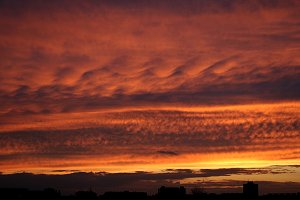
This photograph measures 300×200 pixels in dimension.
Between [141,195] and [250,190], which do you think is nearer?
[250,190]

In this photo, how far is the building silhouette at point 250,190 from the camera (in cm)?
14725

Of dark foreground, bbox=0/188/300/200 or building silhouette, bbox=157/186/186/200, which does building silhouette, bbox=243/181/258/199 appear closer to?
dark foreground, bbox=0/188/300/200

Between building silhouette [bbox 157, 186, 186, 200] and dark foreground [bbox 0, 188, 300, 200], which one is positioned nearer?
dark foreground [bbox 0, 188, 300, 200]

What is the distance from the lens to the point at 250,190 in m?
148

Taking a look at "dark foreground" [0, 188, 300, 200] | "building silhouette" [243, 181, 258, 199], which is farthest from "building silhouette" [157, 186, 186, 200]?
"building silhouette" [243, 181, 258, 199]

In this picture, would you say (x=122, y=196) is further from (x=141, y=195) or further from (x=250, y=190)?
(x=250, y=190)

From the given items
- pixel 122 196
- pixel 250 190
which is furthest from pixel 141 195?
pixel 250 190

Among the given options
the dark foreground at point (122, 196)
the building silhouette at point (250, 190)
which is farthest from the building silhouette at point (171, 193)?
the building silhouette at point (250, 190)

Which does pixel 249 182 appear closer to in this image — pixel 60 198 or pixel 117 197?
pixel 117 197

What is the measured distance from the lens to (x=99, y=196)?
18025 centimetres

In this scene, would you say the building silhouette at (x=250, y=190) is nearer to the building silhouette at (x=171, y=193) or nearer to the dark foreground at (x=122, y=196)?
the dark foreground at (x=122, y=196)

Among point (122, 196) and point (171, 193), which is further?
point (122, 196)

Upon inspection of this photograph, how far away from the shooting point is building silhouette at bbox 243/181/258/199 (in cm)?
14725

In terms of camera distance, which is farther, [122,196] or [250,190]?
[122,196]
